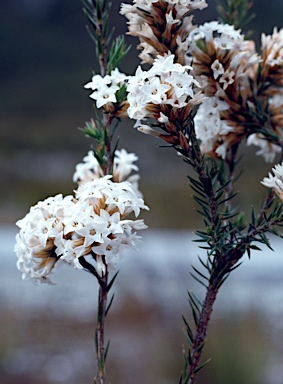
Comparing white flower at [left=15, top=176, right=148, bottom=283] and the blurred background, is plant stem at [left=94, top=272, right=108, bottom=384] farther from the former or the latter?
the blurred background

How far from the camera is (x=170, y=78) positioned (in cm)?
63

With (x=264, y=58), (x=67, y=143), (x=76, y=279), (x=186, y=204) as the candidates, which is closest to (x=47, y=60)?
(x=67, y=143)

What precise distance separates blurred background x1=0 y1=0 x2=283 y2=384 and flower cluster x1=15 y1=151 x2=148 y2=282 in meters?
0.10

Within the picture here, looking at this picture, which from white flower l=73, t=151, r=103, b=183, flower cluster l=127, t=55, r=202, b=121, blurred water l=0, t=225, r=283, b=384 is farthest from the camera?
blurred water l=0, t=225, r=283, b=384

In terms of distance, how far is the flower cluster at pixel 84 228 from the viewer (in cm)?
65

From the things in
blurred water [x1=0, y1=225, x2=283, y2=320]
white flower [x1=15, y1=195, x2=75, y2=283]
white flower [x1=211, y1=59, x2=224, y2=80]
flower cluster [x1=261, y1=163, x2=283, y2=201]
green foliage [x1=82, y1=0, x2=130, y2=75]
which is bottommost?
white flower [x1=15, y1=195, x2=75, y2=283]

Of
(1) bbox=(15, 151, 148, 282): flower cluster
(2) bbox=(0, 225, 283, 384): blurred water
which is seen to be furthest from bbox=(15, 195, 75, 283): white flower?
(2) bbox=(0, 225, 283, 384): blurred water

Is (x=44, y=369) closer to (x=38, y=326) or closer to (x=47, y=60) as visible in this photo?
(x=38, y=326)

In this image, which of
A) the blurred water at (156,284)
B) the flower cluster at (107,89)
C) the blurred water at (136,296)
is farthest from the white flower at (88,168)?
the blurred water at (156,284)

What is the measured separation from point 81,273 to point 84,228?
4.22 m

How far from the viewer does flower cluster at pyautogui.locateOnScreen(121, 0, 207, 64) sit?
67 centimetres

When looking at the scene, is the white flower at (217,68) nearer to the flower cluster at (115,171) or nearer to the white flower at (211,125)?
the white flower at (211,125)

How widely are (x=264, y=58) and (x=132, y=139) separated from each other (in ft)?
27.7

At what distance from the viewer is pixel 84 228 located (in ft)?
2.11
